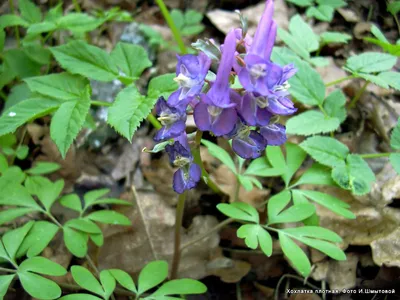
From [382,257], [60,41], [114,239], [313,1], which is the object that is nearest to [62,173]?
[114,239]

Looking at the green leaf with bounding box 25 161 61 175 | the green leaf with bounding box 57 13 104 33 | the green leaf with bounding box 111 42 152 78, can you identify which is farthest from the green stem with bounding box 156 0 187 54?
the green leaf with bounding box 25 161 61 175

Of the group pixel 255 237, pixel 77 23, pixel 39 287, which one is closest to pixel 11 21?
pixel 77 23

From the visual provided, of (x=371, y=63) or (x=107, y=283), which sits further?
(x=371, y=63)

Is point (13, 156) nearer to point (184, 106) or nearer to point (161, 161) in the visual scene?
point (161, 161)

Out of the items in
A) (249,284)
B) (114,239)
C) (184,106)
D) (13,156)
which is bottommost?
(249,284)

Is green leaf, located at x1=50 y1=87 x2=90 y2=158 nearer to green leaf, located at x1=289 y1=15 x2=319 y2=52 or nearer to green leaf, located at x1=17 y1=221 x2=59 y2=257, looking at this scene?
green leaf, located at x1=17 y1=221 x2=59 y2=257

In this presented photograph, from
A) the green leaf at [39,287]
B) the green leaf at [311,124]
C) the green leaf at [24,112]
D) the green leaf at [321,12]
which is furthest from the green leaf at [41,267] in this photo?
the green leaf at [321,12]

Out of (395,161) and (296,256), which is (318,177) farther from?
(296,256)
